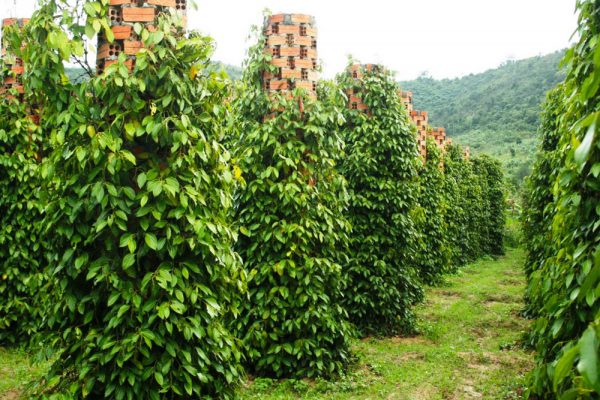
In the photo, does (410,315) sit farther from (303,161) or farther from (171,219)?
(171,219)

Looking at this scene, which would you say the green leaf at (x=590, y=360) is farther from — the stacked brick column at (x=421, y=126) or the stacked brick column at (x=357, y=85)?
the stacked brick column at (x=421, y=126)

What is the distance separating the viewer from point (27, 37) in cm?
319

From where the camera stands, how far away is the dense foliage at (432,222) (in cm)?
1024

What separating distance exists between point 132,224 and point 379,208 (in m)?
4.23

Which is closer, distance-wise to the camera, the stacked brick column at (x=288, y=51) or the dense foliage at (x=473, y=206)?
the stacked brick column at (x=288, y=51)

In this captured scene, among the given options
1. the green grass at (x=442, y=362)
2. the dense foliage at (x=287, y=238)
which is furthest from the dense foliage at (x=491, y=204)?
the dense foliage at (x=287, y=238)

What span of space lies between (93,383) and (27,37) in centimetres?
225

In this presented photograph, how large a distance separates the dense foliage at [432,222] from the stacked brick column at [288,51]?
5.31 metres

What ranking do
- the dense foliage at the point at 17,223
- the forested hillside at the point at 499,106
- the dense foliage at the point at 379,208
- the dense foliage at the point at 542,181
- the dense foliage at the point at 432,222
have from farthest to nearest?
the forested hillside at the point at 499,106
the dense foliage at the point at 432,222
the dense foliage at the point at 379,208
the dense foliage at the point at 542,181
the dense foliage at the point at 17,223

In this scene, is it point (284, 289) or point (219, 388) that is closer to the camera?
point (219, 388)

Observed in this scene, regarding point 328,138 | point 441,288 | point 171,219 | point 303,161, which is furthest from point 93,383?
point 441,288

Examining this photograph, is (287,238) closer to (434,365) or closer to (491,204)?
(434,365)

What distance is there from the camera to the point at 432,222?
10.4m

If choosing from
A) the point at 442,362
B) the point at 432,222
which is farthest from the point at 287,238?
the point at 432,222
